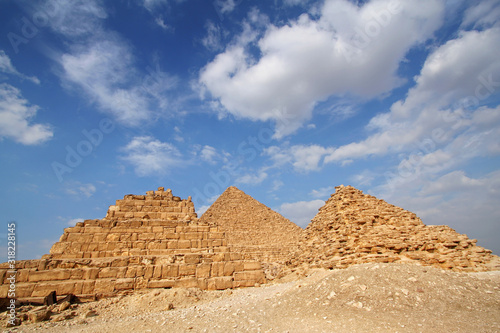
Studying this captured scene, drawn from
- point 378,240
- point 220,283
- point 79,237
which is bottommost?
point 220,283

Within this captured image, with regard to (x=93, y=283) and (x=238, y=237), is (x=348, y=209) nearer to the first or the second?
(x=93, y=283)

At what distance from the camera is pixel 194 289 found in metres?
7.84

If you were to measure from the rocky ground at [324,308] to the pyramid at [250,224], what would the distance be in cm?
4416

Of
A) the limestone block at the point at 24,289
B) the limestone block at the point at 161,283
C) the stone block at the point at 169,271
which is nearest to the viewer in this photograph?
the limestone block at the point at 24,289

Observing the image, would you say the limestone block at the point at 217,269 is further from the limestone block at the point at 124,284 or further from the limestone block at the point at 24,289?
the limestone block at the point at 24,289

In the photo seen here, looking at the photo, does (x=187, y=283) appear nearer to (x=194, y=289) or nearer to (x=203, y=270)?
(x=194, y=289)

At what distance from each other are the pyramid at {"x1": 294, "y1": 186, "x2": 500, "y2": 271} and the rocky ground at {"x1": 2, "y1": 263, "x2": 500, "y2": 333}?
27.2 feet

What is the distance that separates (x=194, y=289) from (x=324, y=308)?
379 cm

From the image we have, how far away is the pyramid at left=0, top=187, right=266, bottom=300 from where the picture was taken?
7691 millimetres

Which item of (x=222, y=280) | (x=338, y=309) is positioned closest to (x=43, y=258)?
(x=222, y=280)

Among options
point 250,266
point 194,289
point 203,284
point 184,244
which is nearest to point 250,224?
Answer: point 184,244

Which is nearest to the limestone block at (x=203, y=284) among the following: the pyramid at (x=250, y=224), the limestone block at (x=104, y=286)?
the limestone block at (x=104, y=286)

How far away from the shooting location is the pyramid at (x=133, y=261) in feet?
25.2

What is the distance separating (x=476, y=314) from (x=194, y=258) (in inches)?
282
